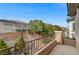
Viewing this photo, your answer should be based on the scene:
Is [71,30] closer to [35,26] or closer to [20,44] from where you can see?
[35,26]

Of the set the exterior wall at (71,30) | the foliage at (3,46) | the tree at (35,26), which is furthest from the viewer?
the exterior wall at (71,30)

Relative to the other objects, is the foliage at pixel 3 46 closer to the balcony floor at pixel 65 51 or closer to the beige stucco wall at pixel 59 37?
the balcony floor at pixel 65 51

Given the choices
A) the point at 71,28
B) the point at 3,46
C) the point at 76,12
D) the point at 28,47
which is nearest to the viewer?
the point at 3,46

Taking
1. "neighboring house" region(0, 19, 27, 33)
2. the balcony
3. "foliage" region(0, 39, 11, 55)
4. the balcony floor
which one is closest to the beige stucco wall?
the balcony

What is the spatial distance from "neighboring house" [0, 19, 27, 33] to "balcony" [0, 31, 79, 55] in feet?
0.82

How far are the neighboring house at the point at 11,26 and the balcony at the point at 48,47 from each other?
251 millimetres

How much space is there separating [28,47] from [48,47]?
310 millimetres

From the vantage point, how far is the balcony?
381cm

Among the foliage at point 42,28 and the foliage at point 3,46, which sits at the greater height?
the foliage at point 42,28

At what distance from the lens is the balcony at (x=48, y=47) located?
381 cm

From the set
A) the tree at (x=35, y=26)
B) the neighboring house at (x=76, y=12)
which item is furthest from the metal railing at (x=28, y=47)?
the neighboring house at (x=76, y=12)

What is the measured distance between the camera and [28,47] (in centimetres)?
386

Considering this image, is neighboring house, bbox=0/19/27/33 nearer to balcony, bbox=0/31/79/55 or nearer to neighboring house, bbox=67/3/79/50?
balcony, bbox=0/31/79/55

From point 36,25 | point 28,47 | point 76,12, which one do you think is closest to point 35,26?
point 36,25
